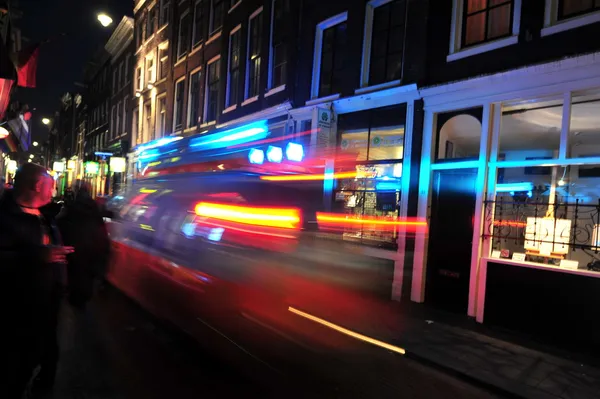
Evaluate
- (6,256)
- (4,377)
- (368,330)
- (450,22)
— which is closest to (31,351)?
(4,377)

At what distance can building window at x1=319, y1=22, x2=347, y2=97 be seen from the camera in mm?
10742

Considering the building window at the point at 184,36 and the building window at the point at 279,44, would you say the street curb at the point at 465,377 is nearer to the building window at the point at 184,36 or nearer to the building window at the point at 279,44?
the building window at the point at 279,44

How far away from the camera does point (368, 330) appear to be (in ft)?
20.8

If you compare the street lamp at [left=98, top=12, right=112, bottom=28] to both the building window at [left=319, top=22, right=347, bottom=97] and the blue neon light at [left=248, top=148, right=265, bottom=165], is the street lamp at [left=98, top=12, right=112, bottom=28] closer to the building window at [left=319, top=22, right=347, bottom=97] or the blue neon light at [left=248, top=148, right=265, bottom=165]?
the building window at [left=319, top=22, right=347, bottom=97]

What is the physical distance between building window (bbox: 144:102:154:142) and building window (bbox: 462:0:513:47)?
19.2 meters

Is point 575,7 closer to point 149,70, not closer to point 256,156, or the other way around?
point 256,156

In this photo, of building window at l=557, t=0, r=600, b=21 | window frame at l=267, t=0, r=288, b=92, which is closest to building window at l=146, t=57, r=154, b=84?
window frame at l=267, t=0, r=288, b=92

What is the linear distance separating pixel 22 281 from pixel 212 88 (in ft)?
52.7

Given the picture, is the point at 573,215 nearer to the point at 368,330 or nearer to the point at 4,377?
the point at 368,330

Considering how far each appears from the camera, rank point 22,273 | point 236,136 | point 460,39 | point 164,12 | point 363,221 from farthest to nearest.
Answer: point 164,12 → point 363,221 → point 460,39 → point 236,136 → point 22,273

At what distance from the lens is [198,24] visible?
62.5ft

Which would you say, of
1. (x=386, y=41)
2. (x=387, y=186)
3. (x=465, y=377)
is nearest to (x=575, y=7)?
(x=386, y=41)

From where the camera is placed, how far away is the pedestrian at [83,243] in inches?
Answer: 165

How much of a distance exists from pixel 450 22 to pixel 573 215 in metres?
4.53
